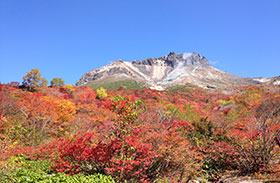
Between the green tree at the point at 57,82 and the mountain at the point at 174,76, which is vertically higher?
the mountain at the point at 174,76

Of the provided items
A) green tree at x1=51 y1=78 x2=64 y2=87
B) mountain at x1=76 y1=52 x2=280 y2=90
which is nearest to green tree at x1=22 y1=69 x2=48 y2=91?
green tree at x1=51 y1=78 x2=64 y2=87

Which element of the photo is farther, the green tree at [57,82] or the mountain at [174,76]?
the mountain at [174,76]

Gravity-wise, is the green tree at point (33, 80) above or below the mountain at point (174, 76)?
below

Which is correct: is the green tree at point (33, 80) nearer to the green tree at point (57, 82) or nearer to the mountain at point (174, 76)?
the green tree at point (57, 82)

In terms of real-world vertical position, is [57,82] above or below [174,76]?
below

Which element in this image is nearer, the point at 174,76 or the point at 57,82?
the point at 57,82

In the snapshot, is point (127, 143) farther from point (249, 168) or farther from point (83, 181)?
point (249, 168)

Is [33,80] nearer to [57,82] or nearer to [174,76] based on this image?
[57,82]

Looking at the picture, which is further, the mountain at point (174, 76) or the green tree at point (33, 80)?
the mountain at point (174, 76)

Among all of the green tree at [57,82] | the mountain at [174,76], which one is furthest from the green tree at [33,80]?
the mountain at [174,76]

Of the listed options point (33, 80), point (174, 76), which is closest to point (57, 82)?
point (33, 80)

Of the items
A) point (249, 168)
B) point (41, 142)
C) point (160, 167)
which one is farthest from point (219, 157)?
point (41, 142)

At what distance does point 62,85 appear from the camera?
39438mm

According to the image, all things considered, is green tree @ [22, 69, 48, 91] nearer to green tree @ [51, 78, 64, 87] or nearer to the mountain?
green tree @ [51, 78, 64, 87]
